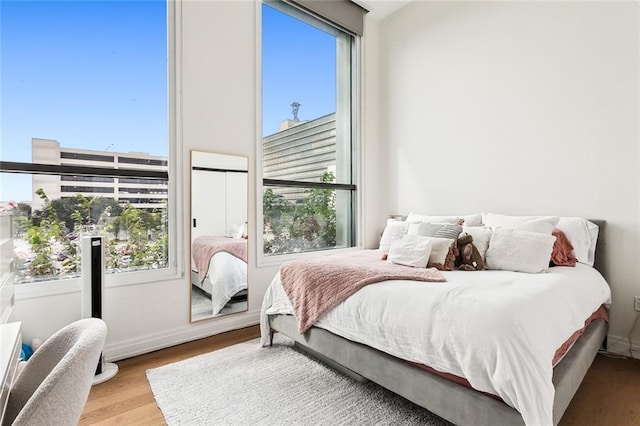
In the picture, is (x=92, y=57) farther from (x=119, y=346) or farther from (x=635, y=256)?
(x=635, y=256)

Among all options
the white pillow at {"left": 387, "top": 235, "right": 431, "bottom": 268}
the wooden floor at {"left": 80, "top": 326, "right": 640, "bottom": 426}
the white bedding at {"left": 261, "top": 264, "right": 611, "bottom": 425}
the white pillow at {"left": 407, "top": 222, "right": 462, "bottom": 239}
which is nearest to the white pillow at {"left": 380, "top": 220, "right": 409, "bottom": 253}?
the white pillow at {"left": 407, "top": 222, "right": 462, "bottom": 239}

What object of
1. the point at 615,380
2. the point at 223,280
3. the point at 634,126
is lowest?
the point at 615,380

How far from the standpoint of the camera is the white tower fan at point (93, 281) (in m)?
2.15

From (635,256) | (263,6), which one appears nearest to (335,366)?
(635,256)

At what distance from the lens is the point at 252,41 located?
3.13m

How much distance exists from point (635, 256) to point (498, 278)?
51.6 inches

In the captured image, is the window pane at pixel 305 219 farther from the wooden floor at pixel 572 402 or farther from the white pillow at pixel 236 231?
the wooden floor at pixel 572 402

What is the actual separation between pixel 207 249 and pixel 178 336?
70 cm

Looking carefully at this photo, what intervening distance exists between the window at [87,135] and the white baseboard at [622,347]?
3.32m

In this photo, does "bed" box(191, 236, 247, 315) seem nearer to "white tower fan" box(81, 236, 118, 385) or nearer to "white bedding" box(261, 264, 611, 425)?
"white tower fan" box(81, 236, 118, 385)

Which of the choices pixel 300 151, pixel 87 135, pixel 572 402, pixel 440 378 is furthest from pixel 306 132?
pixel 572 402

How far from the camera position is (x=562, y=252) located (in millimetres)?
2381

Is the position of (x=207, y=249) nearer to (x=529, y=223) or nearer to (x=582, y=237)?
(x=529, y=223)

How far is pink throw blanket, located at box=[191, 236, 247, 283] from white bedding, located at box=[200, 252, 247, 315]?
0.11 feet
